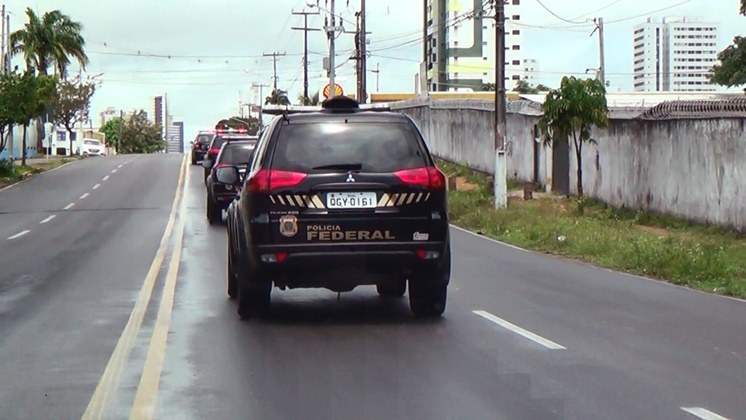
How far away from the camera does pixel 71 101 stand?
96.4 meters

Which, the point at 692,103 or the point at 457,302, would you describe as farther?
the point at 692,103

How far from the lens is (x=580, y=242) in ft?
65.2

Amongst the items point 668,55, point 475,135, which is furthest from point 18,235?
point 668,55

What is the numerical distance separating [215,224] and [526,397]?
60.0 ft

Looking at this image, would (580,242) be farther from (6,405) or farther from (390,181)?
(6,405)

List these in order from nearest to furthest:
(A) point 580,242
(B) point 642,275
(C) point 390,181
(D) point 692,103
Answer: (C) point 390,181
(B) point 642,275
(A) point 580,242
(D) point 692,103

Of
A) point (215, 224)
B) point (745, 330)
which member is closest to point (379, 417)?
point (745, 330)

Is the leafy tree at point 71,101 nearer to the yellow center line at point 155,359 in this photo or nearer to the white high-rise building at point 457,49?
the white high-rise building at point 457,49

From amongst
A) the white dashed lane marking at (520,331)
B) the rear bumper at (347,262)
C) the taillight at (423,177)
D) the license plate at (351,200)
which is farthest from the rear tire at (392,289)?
the license plate at (351,200)

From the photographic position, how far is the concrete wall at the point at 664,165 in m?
21.7

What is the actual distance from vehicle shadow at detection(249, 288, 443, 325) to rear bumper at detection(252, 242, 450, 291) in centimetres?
56

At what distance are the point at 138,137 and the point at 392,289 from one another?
4864 inches

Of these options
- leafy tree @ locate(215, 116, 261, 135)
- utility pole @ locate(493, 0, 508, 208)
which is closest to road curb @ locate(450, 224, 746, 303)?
utility pole @ locate(493, 0, 508, 208)

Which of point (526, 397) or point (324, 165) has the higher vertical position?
point (324, 165)
